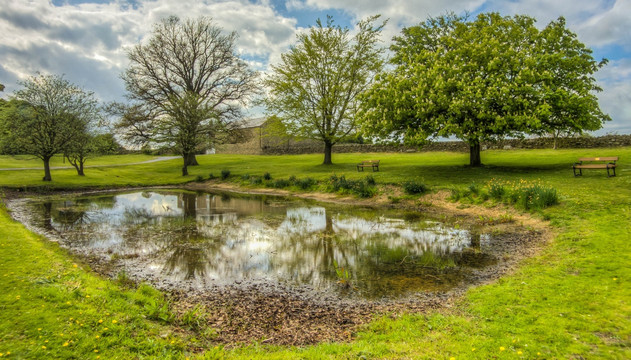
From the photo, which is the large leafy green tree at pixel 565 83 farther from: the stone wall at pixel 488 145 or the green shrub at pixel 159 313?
the green shrub at pixel 159 313

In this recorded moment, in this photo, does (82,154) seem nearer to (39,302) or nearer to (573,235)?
(39,302)

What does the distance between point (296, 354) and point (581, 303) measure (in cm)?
A: 523

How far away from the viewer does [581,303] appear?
5914 mm

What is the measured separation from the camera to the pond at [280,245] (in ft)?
27.5

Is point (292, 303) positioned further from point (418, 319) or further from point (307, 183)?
point (307, 183)

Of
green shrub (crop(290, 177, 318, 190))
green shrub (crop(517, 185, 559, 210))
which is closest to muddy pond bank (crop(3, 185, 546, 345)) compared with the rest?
green shrub (crop(517, 185, 559, 210))

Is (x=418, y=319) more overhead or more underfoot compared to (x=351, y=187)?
more underfoot

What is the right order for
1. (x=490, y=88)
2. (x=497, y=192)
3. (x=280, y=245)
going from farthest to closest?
(x=490, y=88)
(x=497, y=192)
(x=280, y=245)

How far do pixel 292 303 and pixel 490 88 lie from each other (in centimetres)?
1774

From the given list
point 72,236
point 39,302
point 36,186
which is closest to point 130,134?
point 36,186

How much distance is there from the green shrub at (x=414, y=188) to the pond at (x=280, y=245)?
9.16ft

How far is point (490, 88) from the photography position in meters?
18.9

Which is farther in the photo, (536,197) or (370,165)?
(370,165)

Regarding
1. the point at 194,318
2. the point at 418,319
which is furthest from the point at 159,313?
the point at 418,319
